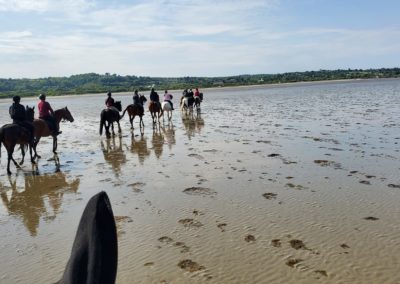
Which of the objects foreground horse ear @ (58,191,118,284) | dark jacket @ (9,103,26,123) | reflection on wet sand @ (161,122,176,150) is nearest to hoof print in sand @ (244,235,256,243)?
foreground horse ear @ (58,191,118,284)

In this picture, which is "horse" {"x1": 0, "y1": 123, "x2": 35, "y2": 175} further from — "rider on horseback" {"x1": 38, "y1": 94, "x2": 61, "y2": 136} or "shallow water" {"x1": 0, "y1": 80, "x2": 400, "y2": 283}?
"rider on horseback" {"x1": 38, "y1": 94, "x2": 61, "y2": 136}

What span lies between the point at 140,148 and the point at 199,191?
24.8 ft

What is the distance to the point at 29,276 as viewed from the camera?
6.22 meters

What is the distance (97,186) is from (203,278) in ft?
20.4

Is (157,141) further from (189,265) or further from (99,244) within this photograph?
(99,244)

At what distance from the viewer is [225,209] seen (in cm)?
865

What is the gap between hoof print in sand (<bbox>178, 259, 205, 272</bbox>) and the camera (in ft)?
19.9

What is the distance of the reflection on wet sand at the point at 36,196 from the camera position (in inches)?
355

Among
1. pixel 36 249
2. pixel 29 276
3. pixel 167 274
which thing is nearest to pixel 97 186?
pixel 36 249

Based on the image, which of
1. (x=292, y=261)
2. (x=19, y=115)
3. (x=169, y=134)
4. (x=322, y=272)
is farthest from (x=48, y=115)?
(x=322, y=272)

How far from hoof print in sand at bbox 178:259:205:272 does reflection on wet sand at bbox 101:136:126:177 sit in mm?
6602

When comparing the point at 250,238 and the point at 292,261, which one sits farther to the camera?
the point at 250,238

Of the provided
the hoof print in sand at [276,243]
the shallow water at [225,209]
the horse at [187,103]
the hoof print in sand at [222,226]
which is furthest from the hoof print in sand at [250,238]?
the horse at [187,103]

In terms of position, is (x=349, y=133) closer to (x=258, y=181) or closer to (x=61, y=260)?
(x=258, y=181)
